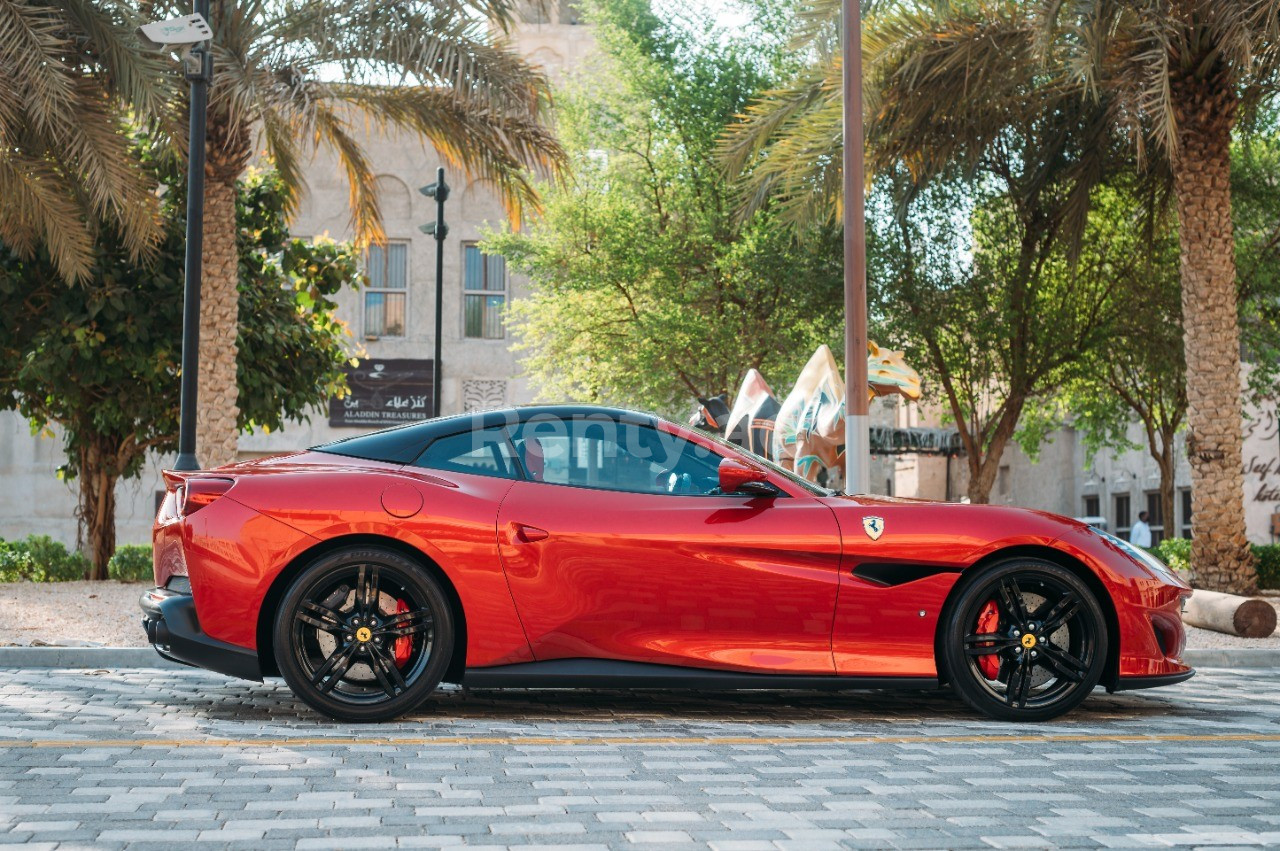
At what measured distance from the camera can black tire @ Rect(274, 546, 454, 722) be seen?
6.34 m

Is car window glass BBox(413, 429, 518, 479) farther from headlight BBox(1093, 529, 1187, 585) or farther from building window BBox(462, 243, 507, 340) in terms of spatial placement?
building window BBox(462, 243, 507, 340)

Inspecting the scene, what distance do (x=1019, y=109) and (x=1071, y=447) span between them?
27.8 meters

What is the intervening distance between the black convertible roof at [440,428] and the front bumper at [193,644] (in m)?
1.00

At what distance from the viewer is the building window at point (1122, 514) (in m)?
39.6

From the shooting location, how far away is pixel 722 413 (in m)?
17.2

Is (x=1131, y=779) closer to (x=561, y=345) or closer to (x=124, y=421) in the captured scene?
(x=124, y=421)

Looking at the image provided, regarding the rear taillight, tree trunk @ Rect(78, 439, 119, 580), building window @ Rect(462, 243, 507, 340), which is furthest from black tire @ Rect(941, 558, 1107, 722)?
building window @ Rect(462, 243, 507, 340)

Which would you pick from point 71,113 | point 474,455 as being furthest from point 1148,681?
point 71,113

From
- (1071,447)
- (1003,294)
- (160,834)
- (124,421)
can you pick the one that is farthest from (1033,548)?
(1071,447)

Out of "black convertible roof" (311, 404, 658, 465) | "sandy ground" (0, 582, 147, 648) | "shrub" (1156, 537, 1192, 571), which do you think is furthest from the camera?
"shrub" (1156, 537, 1192, 571)

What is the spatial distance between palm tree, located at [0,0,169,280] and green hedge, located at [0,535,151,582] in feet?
16.0

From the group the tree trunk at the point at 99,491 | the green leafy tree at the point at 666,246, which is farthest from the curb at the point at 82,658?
the green leafy tree at the point at 666,246

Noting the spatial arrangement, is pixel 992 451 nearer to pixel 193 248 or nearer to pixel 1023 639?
pixel 193 248

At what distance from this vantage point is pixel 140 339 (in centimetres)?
1664
